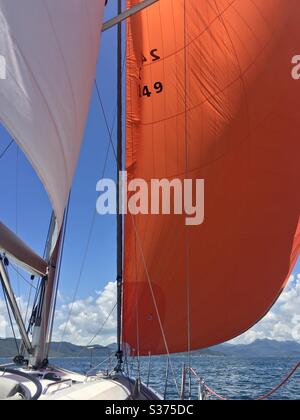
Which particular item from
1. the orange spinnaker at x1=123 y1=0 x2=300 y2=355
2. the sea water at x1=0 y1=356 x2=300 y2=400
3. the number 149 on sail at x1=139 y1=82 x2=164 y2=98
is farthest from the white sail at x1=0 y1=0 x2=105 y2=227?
the number 149 on sail at x1=139 y1=82 x2=164 y2=98

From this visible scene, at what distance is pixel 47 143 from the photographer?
336 centimetres

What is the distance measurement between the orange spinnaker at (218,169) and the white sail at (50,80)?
2726 mm

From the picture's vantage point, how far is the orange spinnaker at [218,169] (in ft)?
19.9

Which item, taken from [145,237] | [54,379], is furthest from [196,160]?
[54,379]

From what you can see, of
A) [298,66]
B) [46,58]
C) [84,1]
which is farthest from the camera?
[298,66]

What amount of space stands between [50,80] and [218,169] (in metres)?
4.02

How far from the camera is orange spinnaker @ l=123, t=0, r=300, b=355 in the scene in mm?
6051

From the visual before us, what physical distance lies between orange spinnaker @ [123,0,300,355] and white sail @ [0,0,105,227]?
273 cm

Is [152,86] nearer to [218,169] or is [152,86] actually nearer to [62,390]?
[218,169]

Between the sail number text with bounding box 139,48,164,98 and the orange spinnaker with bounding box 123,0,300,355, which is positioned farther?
the sail number text with bounding box 139,48,164,98

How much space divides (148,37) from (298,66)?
326cm

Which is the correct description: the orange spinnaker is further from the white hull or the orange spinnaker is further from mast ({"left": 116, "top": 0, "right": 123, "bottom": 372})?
the white hull

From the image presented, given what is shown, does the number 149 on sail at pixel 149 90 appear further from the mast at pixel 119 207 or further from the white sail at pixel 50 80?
the white sail at pixel 50 80

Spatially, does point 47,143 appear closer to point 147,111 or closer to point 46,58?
point 46,58
